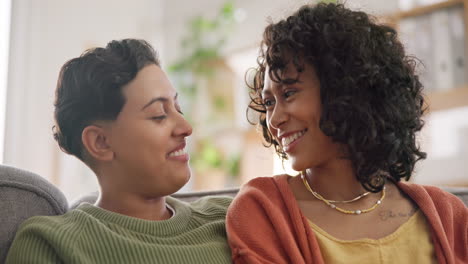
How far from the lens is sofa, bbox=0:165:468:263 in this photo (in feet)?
3.67

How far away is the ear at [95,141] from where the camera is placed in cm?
125

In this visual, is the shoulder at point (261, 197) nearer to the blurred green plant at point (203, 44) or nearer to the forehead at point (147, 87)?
the forehead at point (147, 87)

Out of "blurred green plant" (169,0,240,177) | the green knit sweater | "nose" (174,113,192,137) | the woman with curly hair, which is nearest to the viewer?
the green knit sweater

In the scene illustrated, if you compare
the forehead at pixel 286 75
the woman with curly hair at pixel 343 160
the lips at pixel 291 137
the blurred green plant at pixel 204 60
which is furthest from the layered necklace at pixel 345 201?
the blurred green plant at pixel 204 60

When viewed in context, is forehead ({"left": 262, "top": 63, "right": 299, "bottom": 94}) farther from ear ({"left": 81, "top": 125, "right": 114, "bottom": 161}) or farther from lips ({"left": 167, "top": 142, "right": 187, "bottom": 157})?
ear ({"left": 81, "top": 125, "right": 114, "bottom": 161})

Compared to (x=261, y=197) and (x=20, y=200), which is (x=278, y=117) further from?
(x=20, y=200)

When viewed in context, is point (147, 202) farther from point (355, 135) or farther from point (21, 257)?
point (355, 135)

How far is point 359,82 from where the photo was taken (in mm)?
1229

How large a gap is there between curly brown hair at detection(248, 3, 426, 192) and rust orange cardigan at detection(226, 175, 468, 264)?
118 millimetres

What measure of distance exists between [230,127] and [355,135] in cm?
268

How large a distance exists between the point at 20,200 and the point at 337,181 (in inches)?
28.7

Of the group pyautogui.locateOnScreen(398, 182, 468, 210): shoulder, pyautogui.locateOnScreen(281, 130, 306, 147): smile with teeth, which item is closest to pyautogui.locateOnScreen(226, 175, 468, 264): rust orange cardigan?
pyautogui.locateOnScreen(398, 182, 468, 210): shoulder

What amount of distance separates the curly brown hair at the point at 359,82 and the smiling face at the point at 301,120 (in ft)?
0.06

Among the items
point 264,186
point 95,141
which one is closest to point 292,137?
point 264,186
